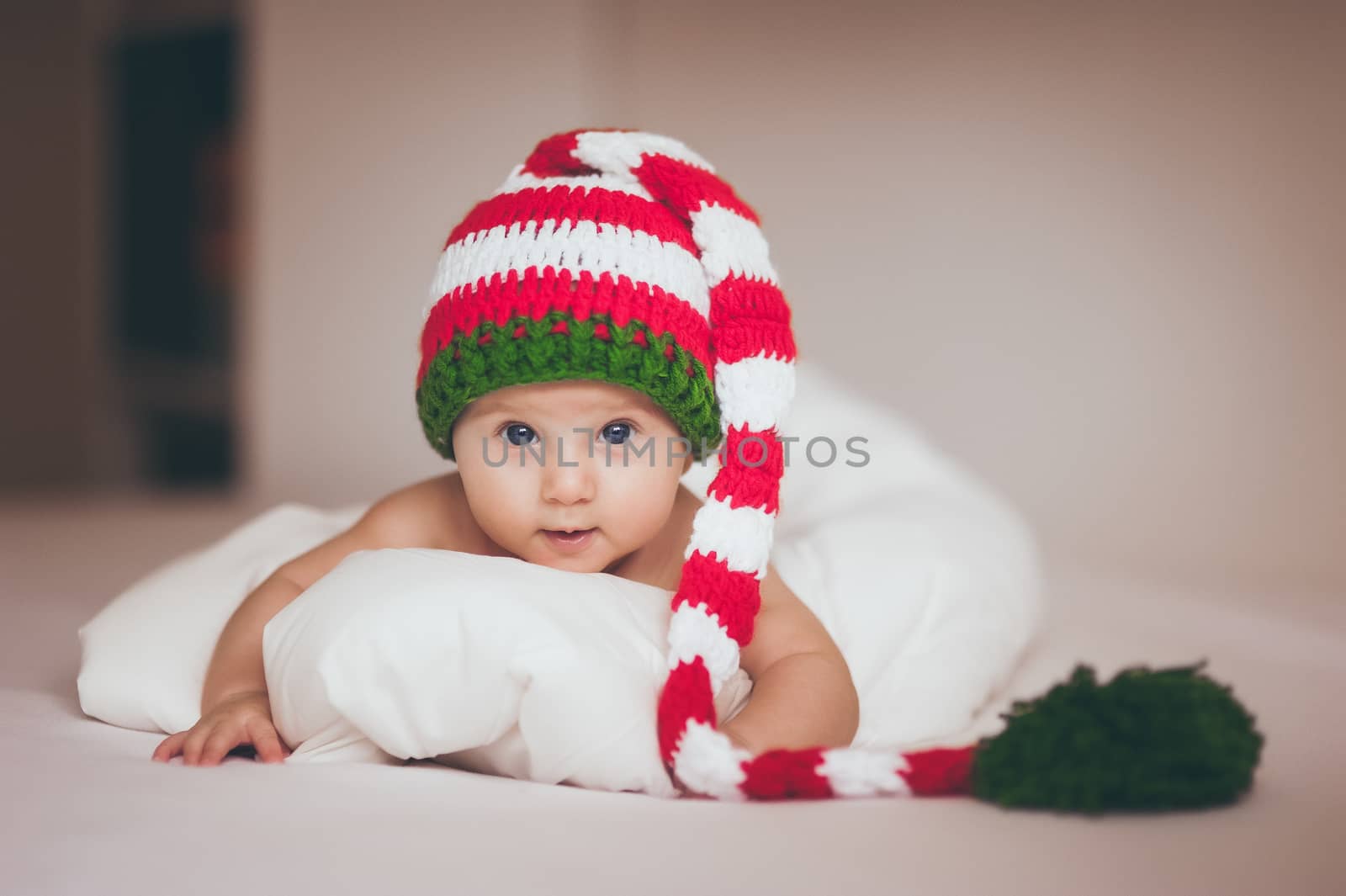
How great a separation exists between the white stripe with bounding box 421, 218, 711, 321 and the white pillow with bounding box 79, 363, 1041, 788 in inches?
10.1

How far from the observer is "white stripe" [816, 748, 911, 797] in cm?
80

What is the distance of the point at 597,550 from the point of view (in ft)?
3.39

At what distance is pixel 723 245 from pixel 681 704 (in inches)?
16.2

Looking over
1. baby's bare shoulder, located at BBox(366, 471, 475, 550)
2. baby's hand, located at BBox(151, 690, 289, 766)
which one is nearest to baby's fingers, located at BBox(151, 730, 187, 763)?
baby's hand, located at BBox(151, 690, 289, 766)

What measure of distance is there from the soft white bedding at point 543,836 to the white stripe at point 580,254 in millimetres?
417

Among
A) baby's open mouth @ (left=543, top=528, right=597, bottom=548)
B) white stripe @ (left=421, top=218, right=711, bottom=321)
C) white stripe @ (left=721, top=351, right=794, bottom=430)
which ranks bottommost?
baby's open mouth @ (left=543, top=528, right=597, bottom=548)

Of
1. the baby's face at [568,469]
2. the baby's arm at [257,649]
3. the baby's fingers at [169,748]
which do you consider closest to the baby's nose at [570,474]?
the baby's face at [568,469]

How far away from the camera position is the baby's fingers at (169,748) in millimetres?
854

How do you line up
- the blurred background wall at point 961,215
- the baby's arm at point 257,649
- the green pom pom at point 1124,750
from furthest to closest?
the blurred background wall at point 961,215
the baby's arm at point 257,649
the green pom pom at point 1124,750

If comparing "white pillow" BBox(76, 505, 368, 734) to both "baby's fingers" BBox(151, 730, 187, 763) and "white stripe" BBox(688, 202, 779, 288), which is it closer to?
"baby's fingers" BBox(151, 730, 187, 763)

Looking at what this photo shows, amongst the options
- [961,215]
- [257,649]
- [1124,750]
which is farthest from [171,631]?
[961,215]

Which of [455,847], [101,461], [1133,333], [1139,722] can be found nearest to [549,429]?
[455,847]

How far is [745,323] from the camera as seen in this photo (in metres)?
1.02

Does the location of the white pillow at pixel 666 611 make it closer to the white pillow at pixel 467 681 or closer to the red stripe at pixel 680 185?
the white pillow at pixel 467 681
